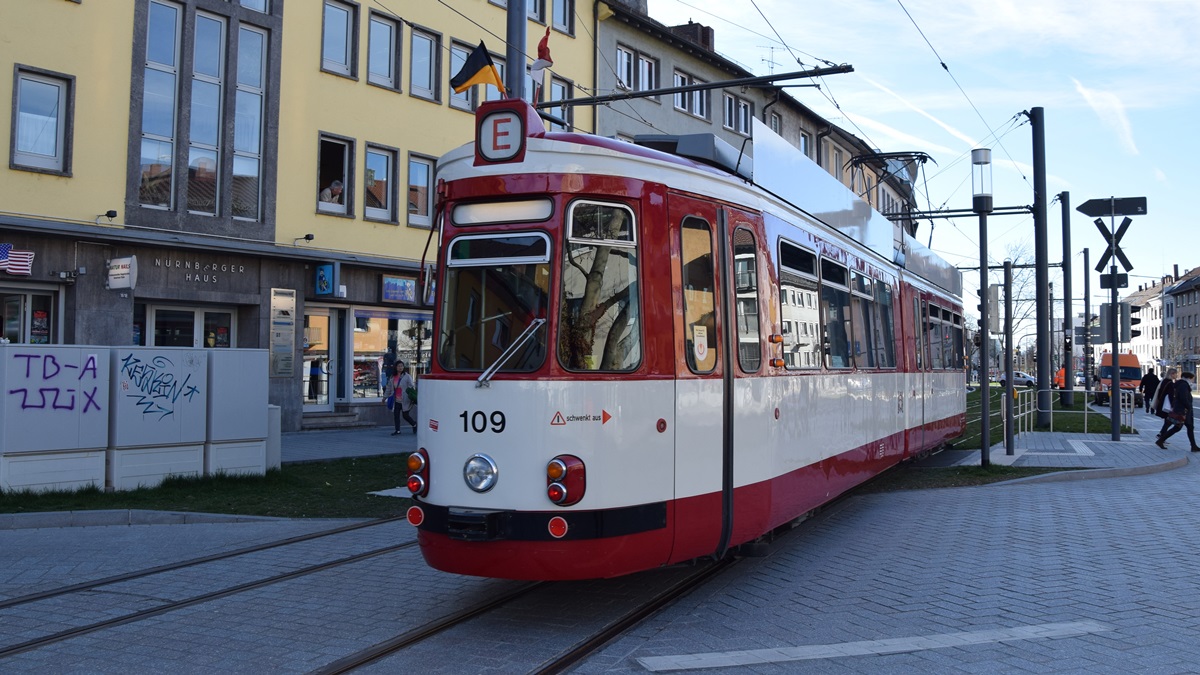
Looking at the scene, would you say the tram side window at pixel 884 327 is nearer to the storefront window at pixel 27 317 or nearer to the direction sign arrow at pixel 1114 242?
the direction sign arrow at pixel 1114 242

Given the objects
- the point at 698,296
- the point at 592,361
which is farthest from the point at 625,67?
the point at 592,361

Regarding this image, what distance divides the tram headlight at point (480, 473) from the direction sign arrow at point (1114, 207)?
685 inches

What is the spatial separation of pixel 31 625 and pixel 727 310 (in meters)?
4.77

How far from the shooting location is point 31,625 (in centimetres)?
621

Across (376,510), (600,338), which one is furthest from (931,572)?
(376,510)

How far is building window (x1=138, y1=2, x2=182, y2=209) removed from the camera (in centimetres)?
1919

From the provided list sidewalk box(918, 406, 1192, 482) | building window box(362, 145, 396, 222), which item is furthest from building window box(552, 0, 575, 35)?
sidewalk box(918, 406, 1192, 482)

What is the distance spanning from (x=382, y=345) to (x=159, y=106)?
7.33 meters

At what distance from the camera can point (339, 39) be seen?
2295cm

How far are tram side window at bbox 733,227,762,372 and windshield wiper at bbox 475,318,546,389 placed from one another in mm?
1684

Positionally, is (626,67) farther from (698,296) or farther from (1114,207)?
(698,296)

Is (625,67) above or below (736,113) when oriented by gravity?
below

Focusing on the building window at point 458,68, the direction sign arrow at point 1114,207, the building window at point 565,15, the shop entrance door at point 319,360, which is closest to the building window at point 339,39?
the building window at point 458,68

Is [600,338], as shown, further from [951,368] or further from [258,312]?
[258,312]
